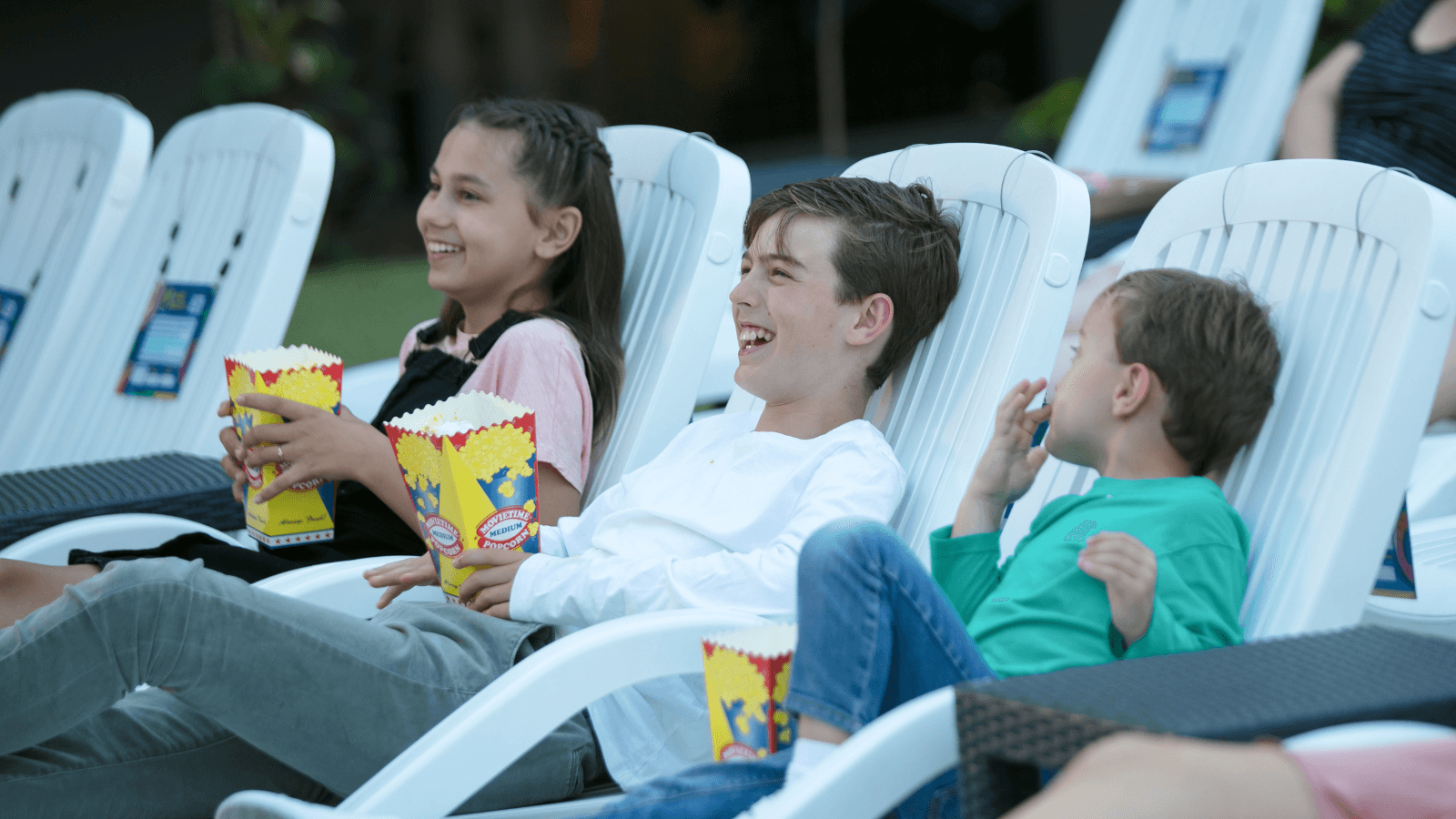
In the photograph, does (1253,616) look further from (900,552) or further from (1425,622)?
(1425,622)

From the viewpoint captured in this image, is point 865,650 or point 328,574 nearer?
point 865,650

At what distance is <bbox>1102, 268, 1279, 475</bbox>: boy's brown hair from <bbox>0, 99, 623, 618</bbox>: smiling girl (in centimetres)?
109

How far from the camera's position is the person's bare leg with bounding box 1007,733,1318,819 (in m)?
0.92

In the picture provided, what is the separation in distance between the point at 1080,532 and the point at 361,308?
23.2 feet

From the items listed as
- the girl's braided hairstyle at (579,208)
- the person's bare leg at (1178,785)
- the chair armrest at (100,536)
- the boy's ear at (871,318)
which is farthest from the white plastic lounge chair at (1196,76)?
the person's bare leg at (1178,785)

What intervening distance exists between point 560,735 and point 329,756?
31cm

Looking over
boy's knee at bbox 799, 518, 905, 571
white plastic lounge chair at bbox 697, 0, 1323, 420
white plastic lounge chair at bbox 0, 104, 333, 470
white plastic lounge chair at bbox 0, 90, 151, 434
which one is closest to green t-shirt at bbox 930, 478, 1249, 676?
boy's knee at bbox 799, 518, 905, 571

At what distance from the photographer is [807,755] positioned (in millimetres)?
1369

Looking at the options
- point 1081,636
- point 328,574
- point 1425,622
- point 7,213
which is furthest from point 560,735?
point 7,213

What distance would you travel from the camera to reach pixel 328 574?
83.6 inches

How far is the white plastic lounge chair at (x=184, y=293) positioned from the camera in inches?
121

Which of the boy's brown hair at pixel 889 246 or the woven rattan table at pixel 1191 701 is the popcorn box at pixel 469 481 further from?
the woven rattan table at pixel 1191 701

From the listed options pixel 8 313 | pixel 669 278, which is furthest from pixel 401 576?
pixel 8 313

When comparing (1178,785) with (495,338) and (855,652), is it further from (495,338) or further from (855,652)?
(495,338)
